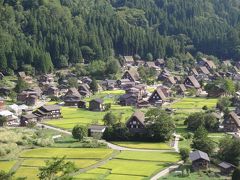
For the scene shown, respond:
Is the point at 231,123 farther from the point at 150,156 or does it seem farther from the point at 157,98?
the point at 157,98

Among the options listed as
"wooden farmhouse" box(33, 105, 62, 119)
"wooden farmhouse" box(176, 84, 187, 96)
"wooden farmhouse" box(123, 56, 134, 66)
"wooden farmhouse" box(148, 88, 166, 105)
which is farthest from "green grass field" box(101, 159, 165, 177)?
"wooden farmhouse" box(123, 56, 134, 66)

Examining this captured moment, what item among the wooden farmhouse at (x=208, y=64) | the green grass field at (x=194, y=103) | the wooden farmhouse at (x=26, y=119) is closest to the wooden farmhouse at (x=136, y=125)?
the wooden farmhouse at (x=26, y=119)

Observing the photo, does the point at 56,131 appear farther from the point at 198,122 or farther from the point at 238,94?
the point at 238,94

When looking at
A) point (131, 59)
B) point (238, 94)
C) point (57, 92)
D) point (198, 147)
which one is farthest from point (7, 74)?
point (198, 147)

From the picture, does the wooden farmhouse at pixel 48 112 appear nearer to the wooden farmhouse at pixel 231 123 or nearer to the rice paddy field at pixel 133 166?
the rice paddy field at pixel 133 166

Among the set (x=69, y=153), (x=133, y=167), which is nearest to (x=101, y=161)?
(x=133, y=167)
